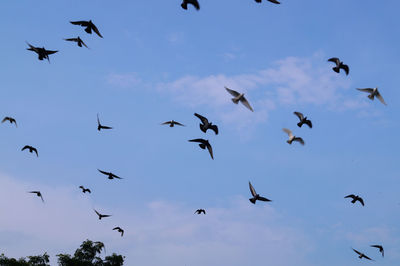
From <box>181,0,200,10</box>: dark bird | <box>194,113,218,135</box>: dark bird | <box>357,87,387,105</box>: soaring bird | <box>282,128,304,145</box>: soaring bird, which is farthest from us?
<box>357,87,387,105</box>: soaring bird

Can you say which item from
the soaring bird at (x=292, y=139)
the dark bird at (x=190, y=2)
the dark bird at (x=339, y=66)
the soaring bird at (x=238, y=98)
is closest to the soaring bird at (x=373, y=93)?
the dark bird at (x=339, y=66)

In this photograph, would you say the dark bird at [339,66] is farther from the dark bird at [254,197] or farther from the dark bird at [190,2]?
the dark bird at [190,2]

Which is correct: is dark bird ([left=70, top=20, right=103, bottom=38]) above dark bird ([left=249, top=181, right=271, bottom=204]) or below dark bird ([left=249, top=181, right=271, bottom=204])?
above

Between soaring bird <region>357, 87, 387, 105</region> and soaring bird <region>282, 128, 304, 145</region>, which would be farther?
soaring bird <region>357, 87, 387, 105</region>

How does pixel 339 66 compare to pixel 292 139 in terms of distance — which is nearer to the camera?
pixel 292 139

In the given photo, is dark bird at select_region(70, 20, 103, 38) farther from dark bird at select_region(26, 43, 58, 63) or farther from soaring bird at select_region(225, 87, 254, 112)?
soaring bird at select_region(225, 87, 254, 112)

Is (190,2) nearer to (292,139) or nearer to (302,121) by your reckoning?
(292,139)

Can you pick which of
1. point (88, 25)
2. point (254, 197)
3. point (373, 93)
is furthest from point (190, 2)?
point (373, 93)

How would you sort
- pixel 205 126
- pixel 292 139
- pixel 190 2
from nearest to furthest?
pixel 190 2 → pixel 205 126 → pixel 292 139

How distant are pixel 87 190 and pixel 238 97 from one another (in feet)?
60.6

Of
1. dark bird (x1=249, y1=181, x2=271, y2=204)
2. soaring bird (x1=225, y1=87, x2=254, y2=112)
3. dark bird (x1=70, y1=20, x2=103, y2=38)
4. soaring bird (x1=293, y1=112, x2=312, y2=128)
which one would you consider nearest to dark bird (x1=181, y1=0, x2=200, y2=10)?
soaring bird (x1=225, y1=87, x2=254, y2=112)

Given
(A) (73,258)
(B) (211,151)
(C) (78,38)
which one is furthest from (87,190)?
(A) (73,258)

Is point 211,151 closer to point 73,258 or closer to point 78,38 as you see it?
point 78,38

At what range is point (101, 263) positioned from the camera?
6147 centimetres
